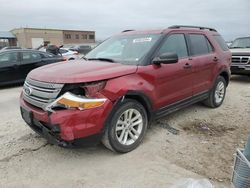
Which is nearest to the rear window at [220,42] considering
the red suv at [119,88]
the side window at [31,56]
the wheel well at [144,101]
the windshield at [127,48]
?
the red suv at [119,88]

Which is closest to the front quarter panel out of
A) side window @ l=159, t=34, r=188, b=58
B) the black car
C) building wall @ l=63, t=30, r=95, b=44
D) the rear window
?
side window @ l=159, t=34, r=188, b=58

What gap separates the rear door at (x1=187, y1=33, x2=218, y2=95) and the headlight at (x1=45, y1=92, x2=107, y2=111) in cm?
250

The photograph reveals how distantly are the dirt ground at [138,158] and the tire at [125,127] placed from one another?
153 millimetres

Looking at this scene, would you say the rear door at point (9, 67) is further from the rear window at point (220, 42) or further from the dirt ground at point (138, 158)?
the rear window at point (220, 42)

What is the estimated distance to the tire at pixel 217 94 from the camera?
20.2ft

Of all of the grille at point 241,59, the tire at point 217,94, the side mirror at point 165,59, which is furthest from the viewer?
the grille at point 241,59

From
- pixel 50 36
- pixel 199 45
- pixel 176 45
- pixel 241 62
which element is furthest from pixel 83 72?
pixel 50 36

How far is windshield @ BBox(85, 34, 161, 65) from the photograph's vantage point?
4.46 metres

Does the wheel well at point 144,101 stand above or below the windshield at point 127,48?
below

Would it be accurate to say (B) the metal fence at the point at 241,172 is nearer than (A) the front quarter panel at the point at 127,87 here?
Yes

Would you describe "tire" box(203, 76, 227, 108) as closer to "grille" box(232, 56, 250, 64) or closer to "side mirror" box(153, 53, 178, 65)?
"side mirror" box(153, 53, 178, 65)

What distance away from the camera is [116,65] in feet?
13.5

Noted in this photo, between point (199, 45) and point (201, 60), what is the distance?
37cm

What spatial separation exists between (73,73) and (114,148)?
1173mm
